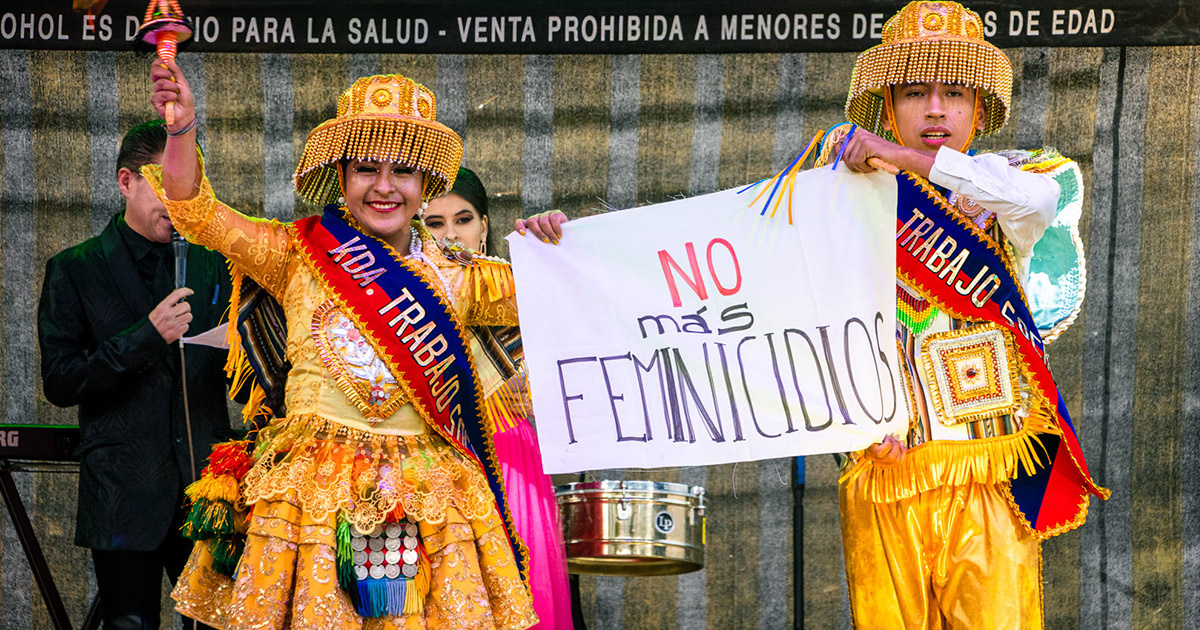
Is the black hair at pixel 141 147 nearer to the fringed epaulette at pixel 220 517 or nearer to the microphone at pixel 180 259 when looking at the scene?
the microphone at pixel 180 259

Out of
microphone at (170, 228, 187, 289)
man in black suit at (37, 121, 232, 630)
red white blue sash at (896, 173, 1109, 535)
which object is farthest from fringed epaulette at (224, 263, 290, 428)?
red white blue sash at (896, 173, 1109, 535)

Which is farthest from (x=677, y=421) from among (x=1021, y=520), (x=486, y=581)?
(x=1021, y=520)

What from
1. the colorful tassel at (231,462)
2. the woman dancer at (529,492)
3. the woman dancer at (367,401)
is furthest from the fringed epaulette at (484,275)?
the colorful tassel at (231,462)

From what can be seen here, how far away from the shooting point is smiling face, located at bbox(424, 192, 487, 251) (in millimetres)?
5668

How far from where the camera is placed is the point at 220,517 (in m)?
3.88

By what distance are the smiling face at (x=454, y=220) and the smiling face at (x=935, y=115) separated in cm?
187

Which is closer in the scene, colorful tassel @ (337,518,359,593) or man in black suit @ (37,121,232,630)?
colorful tassel @ (337,518,359,593)

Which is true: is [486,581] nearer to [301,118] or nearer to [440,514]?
[440,514]

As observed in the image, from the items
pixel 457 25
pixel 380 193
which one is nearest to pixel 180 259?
pixel 380 193

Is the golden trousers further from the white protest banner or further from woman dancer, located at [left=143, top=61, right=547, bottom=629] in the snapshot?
woman dancer, located at [left=143, top=61, right=547, bottom=629]

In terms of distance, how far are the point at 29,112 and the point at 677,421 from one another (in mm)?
3504

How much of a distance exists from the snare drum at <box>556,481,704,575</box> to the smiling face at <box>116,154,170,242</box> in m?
1.64

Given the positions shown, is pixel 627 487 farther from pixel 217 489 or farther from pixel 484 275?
pixel 217 489

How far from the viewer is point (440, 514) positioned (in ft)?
12.8
